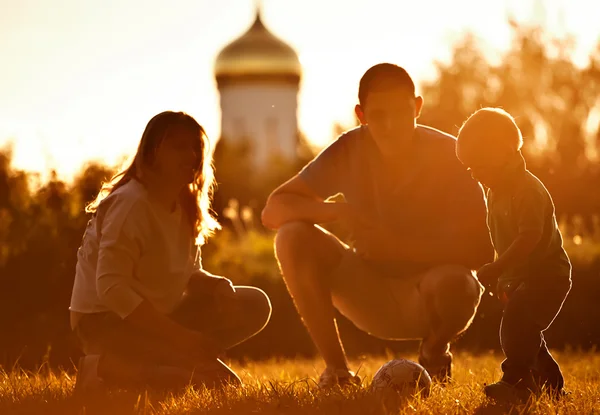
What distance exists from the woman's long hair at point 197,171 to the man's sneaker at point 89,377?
0.75 m

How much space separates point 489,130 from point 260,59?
5443 cm

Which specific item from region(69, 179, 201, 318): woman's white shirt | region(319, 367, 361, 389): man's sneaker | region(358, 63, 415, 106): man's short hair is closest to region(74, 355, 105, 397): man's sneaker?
region(69, 179, 201, 318): woman's white shirt

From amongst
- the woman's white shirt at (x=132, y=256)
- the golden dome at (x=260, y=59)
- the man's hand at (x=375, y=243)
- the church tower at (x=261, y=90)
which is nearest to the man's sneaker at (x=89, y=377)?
the woman's white shirt at (x=132, y=256)

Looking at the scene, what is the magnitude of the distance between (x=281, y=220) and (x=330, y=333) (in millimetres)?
678

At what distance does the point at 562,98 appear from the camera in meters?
33.1

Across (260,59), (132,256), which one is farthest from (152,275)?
(260,59)

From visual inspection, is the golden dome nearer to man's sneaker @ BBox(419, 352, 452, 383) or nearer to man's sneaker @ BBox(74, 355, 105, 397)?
man's sneaker @ BBox(419, 352, 452, 383)

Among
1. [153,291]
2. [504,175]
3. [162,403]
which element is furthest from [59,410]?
[504,175]

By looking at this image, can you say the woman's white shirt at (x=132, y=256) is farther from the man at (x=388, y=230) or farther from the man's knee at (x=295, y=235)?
the man at (x=388, y=230)

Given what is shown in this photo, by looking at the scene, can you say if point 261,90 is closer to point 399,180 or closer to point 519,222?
point 399,180

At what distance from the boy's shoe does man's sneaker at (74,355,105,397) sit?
1.85 meters

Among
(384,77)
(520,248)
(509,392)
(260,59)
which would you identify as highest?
(384,77)

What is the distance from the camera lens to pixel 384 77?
235 inches

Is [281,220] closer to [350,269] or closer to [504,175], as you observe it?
[350,269]
